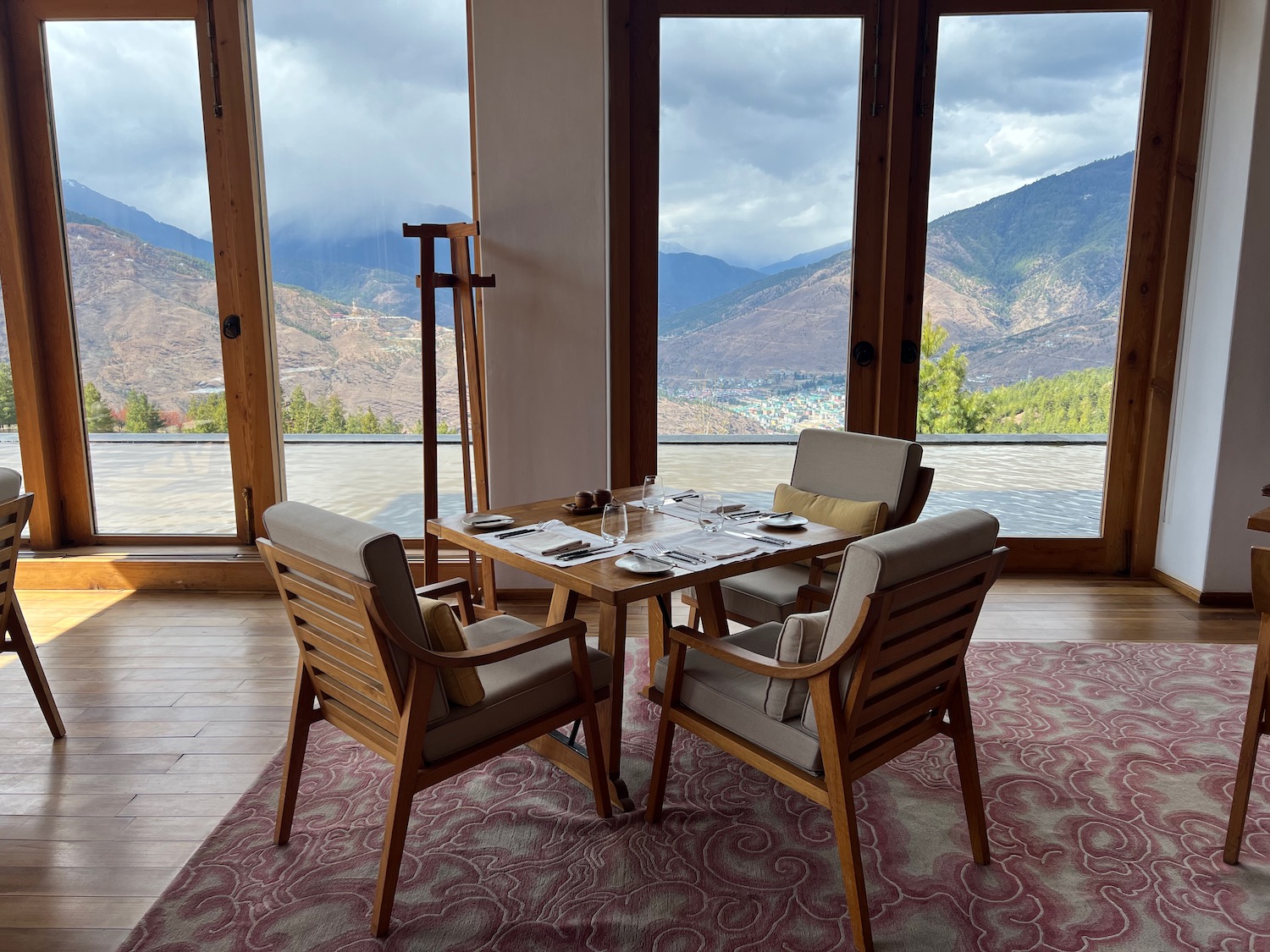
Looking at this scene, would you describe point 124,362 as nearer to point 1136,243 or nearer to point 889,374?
point 889,374

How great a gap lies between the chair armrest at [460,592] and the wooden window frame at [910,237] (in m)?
1.83

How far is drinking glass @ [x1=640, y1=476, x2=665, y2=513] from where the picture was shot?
9.92 feet

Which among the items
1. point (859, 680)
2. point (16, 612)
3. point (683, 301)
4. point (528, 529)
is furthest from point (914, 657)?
point (683, 301)

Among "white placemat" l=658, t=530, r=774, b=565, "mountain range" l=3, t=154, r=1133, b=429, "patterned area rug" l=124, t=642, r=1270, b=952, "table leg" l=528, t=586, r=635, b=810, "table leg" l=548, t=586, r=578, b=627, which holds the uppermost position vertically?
"mountain range" l=3, t=154, r=1133, b=429

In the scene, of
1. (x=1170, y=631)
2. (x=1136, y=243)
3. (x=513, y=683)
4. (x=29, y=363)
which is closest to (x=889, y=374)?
(x=1136, y=243)

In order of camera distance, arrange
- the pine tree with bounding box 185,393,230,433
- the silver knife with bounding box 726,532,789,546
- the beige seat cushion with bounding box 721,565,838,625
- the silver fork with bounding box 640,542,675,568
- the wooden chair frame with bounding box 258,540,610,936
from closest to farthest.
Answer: the wooden chair frame with bounding box 258,540,610,936 < the silver fork with bounding box 640,542,675,568 < the silver knife with bounding box 726,532,789,546 < the beige seat cushion with bounding box 721,565,838,625 < the pine tree with bounding box 185,393,230,433

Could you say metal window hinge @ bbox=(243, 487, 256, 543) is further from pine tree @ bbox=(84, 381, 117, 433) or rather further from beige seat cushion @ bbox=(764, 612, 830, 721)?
beige seat cushion @ bbox=(764, 612, 830, 721)

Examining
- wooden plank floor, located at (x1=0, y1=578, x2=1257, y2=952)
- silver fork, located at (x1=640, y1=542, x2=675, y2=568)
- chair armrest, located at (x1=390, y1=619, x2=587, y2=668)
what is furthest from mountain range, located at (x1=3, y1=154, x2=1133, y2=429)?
chair armrest, located at (x1=390, y1=619, x2=587, y2=668)

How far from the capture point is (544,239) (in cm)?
399

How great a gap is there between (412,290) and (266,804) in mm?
2764

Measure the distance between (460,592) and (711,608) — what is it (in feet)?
2.65

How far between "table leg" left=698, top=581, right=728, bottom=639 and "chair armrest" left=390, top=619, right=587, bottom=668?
0.70 m

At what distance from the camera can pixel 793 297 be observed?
4441 millimetres

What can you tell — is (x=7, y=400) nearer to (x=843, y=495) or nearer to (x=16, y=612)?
(x=16, y=612)
